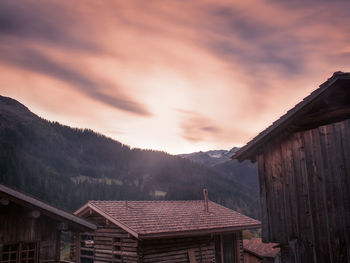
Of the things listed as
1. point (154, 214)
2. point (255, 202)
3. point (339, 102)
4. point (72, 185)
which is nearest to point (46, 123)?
point (72, 185)

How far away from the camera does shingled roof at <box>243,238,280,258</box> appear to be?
2464 cm

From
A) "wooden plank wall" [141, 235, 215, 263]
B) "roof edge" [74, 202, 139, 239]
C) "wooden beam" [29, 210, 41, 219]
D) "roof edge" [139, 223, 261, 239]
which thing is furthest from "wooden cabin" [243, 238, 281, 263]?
"wooden beam" [29, 210, 41, 219]

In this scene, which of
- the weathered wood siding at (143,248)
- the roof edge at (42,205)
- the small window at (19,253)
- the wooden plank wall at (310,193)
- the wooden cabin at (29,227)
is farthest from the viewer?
the weathered wood siding at (143,248)

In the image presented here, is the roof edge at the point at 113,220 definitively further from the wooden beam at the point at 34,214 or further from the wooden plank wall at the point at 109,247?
the wooden beam at the point at 34,214

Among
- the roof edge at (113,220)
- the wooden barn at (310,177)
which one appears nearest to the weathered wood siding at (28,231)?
the roof edge at (113,220)

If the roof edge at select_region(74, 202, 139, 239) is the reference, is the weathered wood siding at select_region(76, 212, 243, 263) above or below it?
below

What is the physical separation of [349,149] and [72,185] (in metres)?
86.8

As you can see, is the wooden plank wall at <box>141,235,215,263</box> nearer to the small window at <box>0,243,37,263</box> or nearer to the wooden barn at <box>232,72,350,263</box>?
the small window at <box>0,243,37,263</box>

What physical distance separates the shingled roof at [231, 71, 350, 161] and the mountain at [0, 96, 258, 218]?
55962 mm

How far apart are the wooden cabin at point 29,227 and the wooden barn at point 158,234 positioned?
4.83m

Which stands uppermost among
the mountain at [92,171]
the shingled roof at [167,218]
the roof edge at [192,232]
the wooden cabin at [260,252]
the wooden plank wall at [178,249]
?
the mountain at [92,171]

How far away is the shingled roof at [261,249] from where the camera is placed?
80.8 ft

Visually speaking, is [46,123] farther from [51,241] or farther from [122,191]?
[51,241]

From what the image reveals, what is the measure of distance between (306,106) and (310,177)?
1.92 metres
